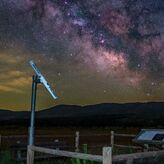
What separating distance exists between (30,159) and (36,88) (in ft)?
4.83

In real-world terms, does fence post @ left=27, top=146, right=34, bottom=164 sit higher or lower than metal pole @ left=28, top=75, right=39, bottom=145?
lower

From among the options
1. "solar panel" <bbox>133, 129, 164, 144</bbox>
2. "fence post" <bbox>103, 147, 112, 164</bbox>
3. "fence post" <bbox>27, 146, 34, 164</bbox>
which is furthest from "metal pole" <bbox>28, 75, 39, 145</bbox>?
"solar panel" <bbox>133, 129, 164, 144</bbox>

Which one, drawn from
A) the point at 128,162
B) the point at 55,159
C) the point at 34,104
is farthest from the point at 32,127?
the point at 55,159

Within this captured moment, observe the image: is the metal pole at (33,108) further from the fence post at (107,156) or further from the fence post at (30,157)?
the fence post at (107,156)

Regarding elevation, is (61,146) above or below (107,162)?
above

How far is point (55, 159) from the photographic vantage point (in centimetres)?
1537

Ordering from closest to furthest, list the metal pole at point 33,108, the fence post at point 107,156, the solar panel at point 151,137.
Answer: the fence post at point 107,156 < the metal pole at point 33,108 < the solar panel at point 151,137

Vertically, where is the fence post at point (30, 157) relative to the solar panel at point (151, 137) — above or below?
below

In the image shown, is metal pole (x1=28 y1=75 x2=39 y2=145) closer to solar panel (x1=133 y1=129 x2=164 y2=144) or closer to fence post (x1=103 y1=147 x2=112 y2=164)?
fence post (x1=103 y1=147 x2=112 y2=164)

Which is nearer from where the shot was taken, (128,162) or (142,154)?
(142,154)

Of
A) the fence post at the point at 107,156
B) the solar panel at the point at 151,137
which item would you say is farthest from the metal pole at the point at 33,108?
the solar panel at the point at 151,137

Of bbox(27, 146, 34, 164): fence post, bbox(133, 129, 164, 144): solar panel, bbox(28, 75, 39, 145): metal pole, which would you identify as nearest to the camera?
bbox(27, 146, 34, 164): fence post

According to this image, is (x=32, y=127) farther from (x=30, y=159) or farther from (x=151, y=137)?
(x=151, y=137)

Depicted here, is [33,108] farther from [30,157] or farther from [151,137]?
[151,137]
